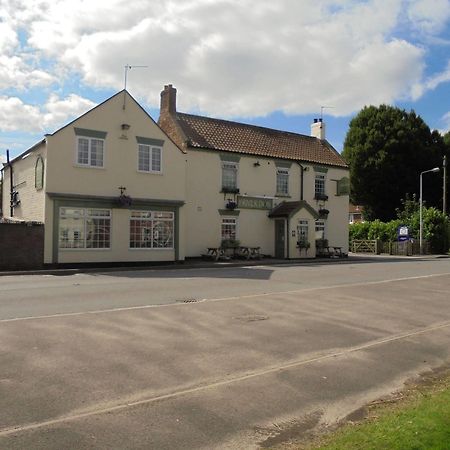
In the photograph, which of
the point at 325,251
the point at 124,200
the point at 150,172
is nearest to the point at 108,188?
the point at 124,200

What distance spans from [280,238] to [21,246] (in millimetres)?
15626

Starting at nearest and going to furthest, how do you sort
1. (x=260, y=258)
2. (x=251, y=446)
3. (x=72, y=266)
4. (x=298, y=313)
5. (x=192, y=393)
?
(x=251, y=446) → (x=192, y=393) → (x=298, y=313) → (x=72, y=266) → (x=260, y=258)

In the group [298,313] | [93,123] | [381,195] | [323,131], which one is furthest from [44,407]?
[381,195]

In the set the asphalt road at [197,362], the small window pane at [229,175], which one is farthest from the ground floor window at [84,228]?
the asphalt road at [197,362]

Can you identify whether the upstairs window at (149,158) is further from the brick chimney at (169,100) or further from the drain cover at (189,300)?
the drain cover at (189,300)

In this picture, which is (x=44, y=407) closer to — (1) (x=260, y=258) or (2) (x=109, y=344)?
(2) (x=109, y=344)

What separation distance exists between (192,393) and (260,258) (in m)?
24.5

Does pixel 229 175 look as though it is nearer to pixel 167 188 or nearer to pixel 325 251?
pixel 167 188

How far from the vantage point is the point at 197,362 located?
703 centimetres

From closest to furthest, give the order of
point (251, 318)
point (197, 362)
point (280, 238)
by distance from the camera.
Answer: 1. point (197, 362)
2. point (251, 318)
3. point (280, 238)

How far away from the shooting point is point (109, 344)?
7.84m

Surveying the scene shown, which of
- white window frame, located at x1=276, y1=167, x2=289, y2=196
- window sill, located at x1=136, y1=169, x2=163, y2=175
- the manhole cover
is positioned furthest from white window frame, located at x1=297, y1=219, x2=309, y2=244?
the manhole cover

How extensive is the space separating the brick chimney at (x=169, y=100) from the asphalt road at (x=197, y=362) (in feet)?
61.8

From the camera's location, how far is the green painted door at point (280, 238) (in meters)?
31.5
